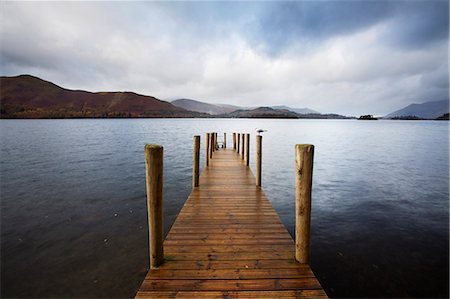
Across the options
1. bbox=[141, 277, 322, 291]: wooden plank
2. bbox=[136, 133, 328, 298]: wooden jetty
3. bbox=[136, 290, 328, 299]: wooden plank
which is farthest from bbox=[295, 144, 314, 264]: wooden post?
bbox=[136, 290, 328, 299]: wooden plank

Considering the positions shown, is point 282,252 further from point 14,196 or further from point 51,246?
point 14,196

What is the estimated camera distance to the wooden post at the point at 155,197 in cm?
340

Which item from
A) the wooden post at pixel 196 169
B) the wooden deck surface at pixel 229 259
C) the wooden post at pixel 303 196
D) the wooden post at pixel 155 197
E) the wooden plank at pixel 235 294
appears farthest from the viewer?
the wooden post at pixel 196 169

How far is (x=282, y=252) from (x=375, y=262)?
4.34 meters

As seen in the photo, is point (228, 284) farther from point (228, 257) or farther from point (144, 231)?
point (144, 231)

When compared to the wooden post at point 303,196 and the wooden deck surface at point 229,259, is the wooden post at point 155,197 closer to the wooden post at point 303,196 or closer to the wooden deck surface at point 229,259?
the wooden deck surface at point 229,259

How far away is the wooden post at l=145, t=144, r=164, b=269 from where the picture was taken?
134 inches

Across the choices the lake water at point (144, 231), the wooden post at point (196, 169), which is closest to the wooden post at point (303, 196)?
the lake water at point (144, 231)

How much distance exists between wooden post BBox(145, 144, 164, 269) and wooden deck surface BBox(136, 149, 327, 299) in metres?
0.25

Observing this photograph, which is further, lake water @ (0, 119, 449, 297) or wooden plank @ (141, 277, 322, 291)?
lake water @ (0, 119, 449, 297)

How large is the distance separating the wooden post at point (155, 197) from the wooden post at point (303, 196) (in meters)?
2.27

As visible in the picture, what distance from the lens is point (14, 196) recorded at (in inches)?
429

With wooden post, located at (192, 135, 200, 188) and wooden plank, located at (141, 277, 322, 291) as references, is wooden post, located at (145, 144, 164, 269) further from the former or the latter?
wooden post, located at (192, 135, 200, 188)

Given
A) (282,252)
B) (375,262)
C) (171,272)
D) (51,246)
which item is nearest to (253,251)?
(282,252)
